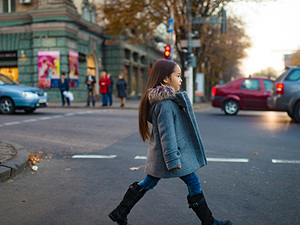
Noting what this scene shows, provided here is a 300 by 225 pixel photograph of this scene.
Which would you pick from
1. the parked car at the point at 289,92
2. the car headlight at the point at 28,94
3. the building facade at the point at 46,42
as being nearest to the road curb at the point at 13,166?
the car headlight at the point at 28,94

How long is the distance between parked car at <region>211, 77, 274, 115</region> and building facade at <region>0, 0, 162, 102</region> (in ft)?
40.3

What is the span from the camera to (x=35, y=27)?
22828mm

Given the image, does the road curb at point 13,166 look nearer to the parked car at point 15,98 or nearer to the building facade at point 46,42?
the parked car at point 15,98

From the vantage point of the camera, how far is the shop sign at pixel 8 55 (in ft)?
78.9

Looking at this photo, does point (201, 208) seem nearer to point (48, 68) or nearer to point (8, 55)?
point (48, 68)

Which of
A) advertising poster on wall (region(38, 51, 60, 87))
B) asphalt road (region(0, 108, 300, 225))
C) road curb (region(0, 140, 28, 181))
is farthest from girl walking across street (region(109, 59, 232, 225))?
advertising poster on wall (region(38, 51, 60, 87))

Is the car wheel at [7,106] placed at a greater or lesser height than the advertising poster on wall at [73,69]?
lesser

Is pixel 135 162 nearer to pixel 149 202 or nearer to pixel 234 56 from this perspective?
pixel 149 202

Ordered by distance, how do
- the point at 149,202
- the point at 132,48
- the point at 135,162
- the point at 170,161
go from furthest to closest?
1. the point at 132,48
2. the point at 135,162
3. the point at 149,202
4. the point at 170,161

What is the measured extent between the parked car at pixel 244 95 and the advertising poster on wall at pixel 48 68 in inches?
481

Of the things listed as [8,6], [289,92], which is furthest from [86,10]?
[289,92]

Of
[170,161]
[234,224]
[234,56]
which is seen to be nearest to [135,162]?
[234,224]

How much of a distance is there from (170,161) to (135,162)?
2.94 meters

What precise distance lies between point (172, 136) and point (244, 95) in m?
11.5
